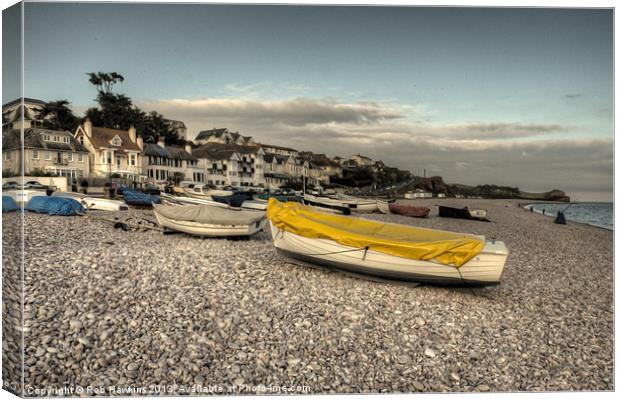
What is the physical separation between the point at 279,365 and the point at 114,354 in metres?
1.18

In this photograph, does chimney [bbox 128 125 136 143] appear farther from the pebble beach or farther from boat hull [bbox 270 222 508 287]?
boat hull [bbox 270 222 508 287]

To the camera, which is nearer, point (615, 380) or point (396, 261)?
point (615, 380)

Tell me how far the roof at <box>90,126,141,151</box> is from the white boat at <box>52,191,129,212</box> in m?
1.22

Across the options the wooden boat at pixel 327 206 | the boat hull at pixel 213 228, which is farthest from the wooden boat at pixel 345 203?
the boat hull at pixel 213 228

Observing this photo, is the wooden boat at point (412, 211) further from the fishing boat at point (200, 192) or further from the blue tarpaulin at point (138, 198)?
the blue tarpaulin at point (138, 198)

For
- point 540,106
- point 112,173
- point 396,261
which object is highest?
point 540,106

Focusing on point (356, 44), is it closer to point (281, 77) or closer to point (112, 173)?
point (281, 77)

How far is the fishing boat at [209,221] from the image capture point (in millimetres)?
7344

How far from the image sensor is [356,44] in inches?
164

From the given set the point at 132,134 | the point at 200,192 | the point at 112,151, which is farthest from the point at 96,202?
the point at 200,192

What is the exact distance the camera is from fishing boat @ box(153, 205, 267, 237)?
24.1 ft

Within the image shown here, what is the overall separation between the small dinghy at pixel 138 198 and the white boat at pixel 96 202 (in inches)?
15.2

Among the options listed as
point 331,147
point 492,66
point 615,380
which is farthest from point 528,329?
point 331,147

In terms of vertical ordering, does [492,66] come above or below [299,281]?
above
